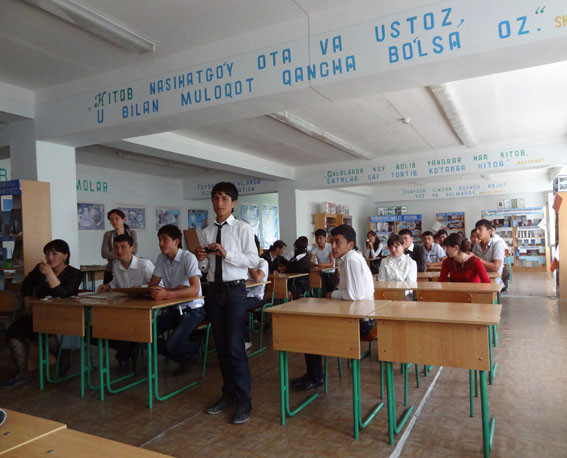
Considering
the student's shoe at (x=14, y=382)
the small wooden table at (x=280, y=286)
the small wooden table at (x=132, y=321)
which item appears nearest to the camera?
the small wooden table at (x=132, y=321)

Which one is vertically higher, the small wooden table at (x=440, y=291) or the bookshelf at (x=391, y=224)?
the bookshelf at (x=391, y=224)

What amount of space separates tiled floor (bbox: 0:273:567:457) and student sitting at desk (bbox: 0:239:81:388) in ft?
0.98

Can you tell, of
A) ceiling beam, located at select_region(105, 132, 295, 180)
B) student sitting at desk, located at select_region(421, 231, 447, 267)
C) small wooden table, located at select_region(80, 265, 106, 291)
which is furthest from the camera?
small wooden table, located at select_region(80, 265, 106, 291)

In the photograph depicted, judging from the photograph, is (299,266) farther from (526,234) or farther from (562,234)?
(526,234)

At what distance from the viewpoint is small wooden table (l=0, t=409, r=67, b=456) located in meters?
1.08

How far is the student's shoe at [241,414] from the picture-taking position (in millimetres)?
2787

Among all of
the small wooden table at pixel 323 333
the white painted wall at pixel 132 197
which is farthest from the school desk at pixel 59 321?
the white painted wall at pixel 132 197

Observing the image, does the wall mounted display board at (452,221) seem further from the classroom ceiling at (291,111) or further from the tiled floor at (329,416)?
the tiled floor at (329,416)

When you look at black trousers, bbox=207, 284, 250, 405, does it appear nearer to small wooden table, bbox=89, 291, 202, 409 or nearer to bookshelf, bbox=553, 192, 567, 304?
small wooden table, bbox=89, 291, 202, 409

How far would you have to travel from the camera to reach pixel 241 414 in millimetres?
2816

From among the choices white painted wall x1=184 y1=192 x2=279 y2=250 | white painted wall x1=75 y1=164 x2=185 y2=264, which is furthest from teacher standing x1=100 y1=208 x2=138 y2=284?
white painted wall x1=184 y1=192 x2=279 y2=250

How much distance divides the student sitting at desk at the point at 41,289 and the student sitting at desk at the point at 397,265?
3057 millimetres

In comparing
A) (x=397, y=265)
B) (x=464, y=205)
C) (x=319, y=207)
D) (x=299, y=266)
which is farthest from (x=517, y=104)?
(x=464, y=205)

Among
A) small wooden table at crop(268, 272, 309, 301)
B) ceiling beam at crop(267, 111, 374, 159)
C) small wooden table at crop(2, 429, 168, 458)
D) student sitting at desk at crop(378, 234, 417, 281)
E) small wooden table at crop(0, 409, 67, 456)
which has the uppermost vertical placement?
ceiling beam at crop(267, 111, 374, 159)
